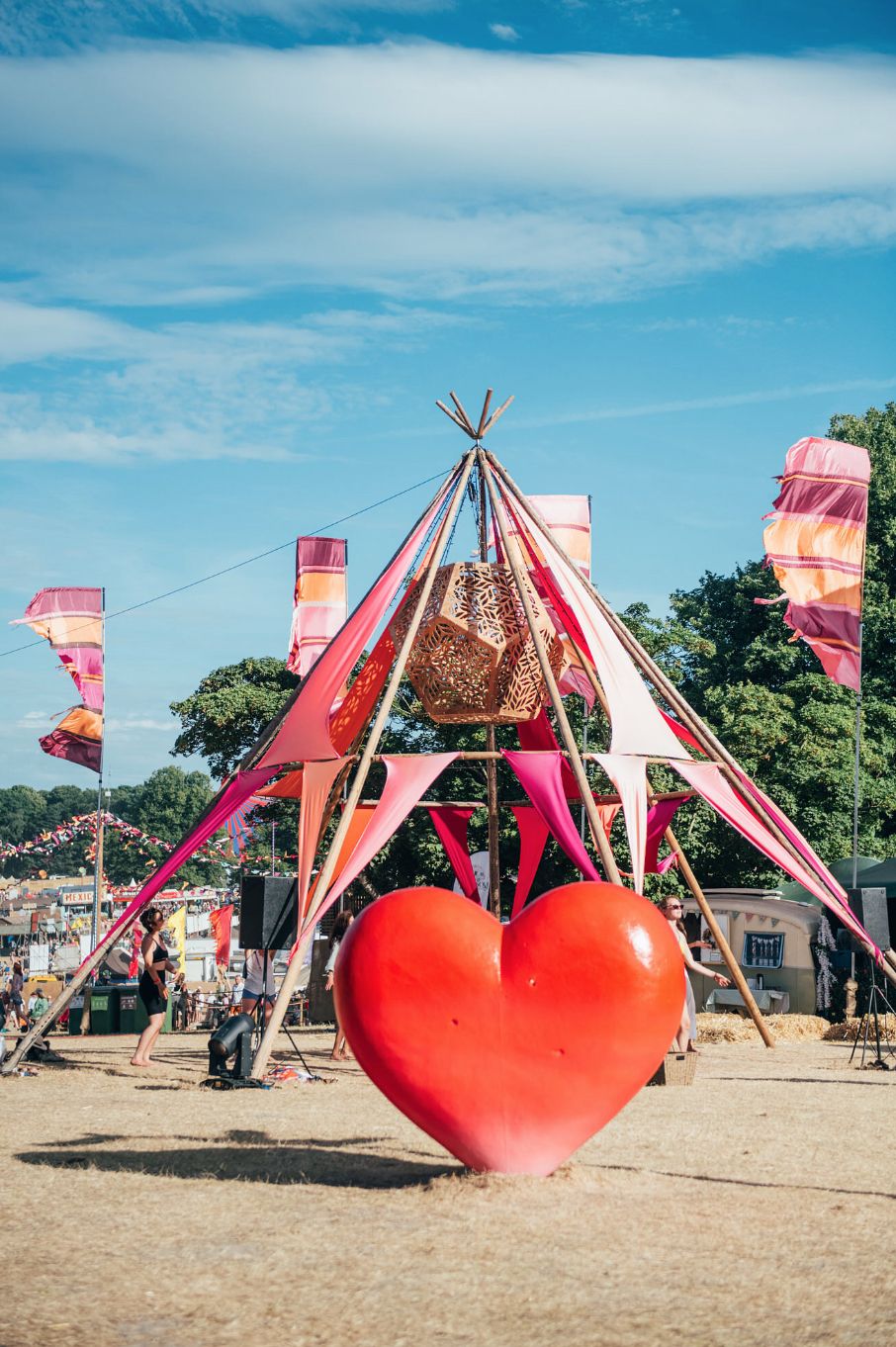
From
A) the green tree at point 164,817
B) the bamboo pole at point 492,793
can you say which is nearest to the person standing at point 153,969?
the bamboo pole at point 492,793

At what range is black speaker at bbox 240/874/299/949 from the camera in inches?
531

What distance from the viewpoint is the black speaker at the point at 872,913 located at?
13.5 metres

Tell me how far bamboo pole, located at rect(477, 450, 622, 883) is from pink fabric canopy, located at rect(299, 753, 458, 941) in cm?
105

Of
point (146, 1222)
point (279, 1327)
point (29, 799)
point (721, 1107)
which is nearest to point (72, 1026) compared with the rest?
point (721, 1107)

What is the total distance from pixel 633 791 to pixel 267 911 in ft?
12.7

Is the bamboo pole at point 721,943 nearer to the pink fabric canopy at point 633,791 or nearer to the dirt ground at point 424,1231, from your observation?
Result: the pink fabric canopy at point 633,791

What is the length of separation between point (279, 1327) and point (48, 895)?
273ft

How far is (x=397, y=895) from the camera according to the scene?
24.3 ft

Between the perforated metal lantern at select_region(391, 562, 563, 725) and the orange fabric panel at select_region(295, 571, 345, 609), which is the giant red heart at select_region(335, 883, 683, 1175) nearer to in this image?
the perforated metal lantern at select_region(391, 562, 563, 725)

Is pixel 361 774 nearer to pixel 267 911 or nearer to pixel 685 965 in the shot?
pixel 267 911

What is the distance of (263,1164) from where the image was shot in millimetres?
8211

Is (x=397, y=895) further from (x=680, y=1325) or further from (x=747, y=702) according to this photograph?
(x=747, y=702)

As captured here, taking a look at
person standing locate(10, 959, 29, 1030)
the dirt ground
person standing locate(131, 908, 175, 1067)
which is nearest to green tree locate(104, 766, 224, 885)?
person standing locate(10, 959, 29, 1030)

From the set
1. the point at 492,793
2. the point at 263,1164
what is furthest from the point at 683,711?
the point at 263,1164
